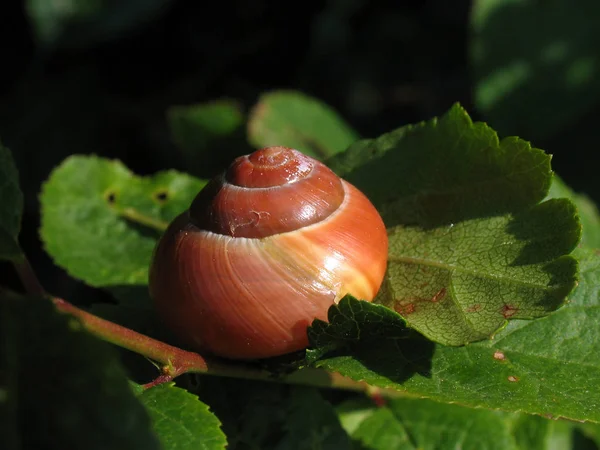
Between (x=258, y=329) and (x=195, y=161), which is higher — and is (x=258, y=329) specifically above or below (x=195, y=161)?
above

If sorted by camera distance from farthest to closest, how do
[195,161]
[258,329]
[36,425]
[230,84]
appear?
[230,84] < [195,161] < [258,329] < [36,425]

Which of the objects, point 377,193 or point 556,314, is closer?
point 556,314

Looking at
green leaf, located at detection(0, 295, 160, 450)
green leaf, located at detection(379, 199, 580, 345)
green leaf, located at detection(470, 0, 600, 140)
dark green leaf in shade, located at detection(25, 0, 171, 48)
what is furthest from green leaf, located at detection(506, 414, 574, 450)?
dark green leaf in shade, located at detection(25, 0, 171, 48)

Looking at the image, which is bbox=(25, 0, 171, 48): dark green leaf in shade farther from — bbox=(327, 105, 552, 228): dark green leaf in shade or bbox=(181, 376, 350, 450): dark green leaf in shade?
bbox=(181, 376, 350, 450): dark green leaf in shade

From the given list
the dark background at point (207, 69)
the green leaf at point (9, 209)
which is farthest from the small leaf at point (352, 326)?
the dark background at point (207, 69)

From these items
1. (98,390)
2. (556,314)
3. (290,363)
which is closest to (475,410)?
(556,314)

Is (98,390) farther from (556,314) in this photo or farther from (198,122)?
(198,122)

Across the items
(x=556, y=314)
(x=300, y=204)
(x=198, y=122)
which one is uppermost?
(x=300, y=204)
